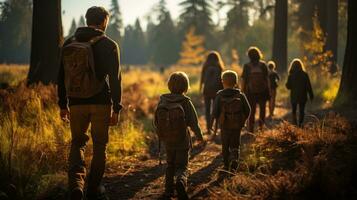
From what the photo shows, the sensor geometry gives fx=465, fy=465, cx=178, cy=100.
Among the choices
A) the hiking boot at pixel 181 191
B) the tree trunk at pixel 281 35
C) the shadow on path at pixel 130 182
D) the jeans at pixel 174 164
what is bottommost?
the shadow on path at pixel 130 182

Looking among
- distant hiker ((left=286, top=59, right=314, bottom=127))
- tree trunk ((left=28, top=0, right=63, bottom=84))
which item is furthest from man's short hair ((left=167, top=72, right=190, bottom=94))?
tree trunk ((left=28, top=0, right=63, bottom=84))

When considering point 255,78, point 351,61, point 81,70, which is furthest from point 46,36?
point 351,61

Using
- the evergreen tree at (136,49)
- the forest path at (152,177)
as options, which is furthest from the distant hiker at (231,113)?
the evergreen tree at (136,49)

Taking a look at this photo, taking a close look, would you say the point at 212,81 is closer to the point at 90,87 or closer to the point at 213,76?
the point at 213,76

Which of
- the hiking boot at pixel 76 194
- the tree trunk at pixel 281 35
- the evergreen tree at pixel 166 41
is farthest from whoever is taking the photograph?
the evergreen tree at pixel 166 41

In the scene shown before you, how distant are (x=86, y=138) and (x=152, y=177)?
2.16 meters

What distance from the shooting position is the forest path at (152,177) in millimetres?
6582

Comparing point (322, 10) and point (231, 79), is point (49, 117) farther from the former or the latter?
point (322, 10)

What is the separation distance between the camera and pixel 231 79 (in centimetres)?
751

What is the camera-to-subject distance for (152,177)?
7.67 meters

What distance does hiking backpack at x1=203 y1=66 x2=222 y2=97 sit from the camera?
1169 centimetres

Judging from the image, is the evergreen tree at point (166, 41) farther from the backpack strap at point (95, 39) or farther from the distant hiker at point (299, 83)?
the backpack strap at point (95, 39)

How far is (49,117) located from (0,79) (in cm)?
636

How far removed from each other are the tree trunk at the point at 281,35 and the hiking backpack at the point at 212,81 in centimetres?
1320
